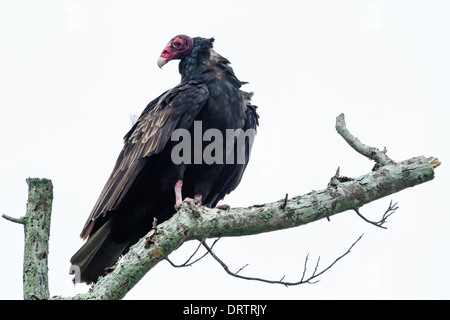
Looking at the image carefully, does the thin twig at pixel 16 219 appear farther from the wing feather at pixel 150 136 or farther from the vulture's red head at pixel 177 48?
the vulture's red head at pixel 177 48

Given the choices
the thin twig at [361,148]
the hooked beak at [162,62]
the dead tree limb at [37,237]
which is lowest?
the dead tree limb at [37,237]

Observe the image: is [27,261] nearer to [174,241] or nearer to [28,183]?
[28,183]

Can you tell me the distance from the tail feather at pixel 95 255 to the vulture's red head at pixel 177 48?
1.62 m

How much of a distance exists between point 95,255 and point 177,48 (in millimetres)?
1914

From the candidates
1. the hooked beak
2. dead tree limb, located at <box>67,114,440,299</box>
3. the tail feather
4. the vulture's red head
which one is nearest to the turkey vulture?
the tail feather

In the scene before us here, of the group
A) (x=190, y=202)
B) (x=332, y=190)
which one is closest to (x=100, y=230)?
(x=190, y=202)

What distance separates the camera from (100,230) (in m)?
4.61

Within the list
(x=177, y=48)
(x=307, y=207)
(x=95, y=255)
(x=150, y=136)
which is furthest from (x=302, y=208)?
(x=177, y=48)

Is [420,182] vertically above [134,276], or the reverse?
[420,182]

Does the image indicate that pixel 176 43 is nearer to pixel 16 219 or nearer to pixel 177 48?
pixel 177 48

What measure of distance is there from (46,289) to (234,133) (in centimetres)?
212

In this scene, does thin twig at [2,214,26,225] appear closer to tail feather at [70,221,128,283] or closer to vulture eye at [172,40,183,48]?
tail feather at [70,221,128,283]

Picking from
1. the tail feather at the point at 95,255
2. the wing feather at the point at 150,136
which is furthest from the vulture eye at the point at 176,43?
the tail feather at the point at 95,255

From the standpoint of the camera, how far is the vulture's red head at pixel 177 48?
5477 millimetres
